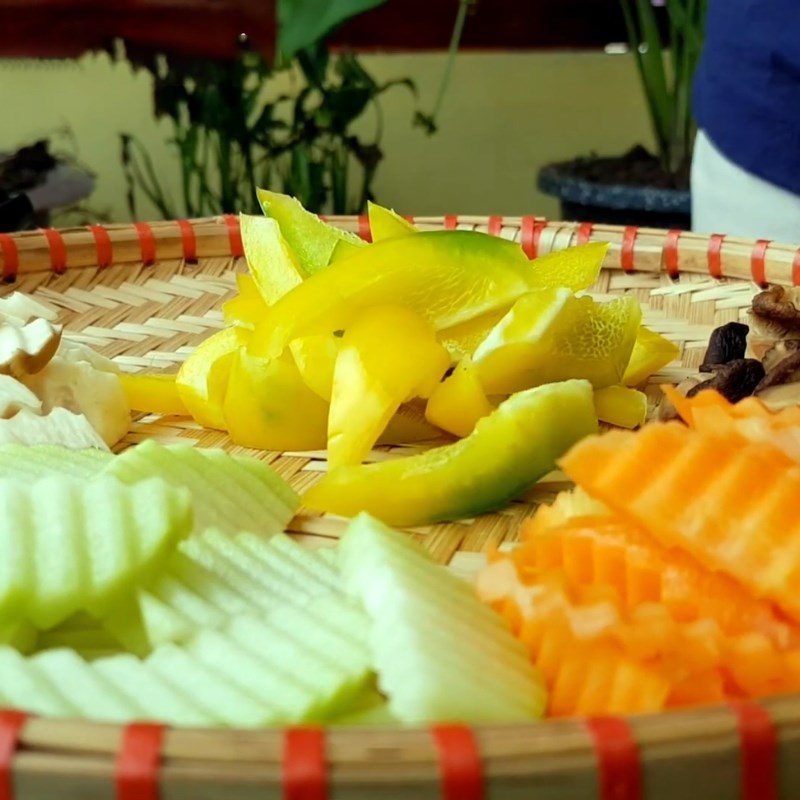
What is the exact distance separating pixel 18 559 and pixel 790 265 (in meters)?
0.99

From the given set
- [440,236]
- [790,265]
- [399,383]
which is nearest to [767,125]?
[790,265]

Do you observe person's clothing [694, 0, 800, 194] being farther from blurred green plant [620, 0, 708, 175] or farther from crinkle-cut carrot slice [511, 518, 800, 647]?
crinkle-cut carrot slice [511, 518, 800, 647]

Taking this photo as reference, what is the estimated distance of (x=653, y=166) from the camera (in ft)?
8.05

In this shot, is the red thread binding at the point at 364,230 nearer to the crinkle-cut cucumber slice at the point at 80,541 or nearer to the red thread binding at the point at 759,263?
the red thread binding at the point at 759,263

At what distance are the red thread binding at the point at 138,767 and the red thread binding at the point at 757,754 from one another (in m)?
0.22

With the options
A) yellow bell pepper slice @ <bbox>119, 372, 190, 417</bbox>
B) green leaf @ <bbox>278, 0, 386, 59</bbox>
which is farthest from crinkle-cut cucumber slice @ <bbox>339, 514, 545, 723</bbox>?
green leaf @ <bbox>278, 0, 386, 59</bbox>

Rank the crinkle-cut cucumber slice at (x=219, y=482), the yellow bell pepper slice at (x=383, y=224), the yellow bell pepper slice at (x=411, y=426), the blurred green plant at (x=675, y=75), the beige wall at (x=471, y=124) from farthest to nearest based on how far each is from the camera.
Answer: the beige wall at (x=471, y=124) < the blurred green plant at (x=675, y=75) < the yellow bell pepper slice at (x=383, y=224) < the yellow bell pepper slice at (x=411, y=426) < the crinkle-cut cucumber slice at (x=219, y=482)

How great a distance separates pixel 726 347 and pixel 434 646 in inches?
22.4

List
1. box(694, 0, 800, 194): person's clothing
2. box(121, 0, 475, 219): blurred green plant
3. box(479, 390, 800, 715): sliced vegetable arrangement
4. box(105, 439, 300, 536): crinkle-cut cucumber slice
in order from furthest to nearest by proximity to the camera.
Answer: box(121, 0, 475, 219): blurred green plant < box(694, 0, 800, 194): person's clothing < box(105, 439, 300, 536): crinkle-cut cucumber slice < box(479, 390, 800, 715): sliced vegetable arrangement

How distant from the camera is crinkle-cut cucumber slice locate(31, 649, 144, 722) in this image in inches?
19.1

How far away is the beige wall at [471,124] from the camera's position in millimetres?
2670

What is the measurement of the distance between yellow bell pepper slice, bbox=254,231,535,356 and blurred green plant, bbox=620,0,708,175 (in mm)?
1508

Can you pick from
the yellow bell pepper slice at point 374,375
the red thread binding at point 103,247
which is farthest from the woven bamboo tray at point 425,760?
the red thread binding at point 103,247

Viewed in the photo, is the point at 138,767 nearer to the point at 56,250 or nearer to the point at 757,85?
the point at 56,250
